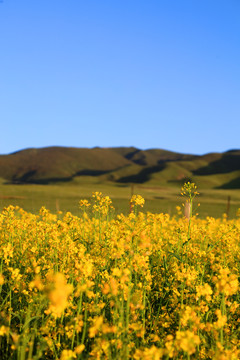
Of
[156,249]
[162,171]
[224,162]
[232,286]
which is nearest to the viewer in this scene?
[232,286]

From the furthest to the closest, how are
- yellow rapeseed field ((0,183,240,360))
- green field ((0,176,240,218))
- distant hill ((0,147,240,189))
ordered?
distant hill ((0,147,240,189)), green field ((0,176,240,218)), yellow rapeseed field ((0,183,240,360))

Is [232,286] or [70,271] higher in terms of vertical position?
[232,286]

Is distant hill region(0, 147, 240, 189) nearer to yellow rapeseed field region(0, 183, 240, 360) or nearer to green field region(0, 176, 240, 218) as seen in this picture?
green field region(0, 176, 240, 218)

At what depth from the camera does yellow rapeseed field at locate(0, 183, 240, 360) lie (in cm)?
255

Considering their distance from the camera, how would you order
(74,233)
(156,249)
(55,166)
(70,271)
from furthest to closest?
1. (55,166)
2. (74,233)
3. (156,249)
4. (70,271)

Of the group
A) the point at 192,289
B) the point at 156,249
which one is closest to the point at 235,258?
the point at 156,249

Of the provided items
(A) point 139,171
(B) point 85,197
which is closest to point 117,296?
(B) point 85,197

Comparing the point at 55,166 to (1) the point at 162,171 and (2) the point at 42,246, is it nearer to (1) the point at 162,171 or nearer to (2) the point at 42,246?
(1) the point at 162,171

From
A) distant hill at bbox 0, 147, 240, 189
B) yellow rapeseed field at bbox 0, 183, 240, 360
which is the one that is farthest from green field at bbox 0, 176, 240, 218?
distant hill at bbox 0, 147, 240, 189

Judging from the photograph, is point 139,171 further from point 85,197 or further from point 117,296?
point 117,296

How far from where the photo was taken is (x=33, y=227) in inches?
216

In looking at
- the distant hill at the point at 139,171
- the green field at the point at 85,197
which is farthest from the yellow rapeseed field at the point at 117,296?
the distant hill at the point at 139,171

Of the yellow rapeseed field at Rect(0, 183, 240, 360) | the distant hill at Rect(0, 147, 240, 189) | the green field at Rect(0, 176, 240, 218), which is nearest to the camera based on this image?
the yellow rapeseed field at Rect(0, 183, 240, 360)

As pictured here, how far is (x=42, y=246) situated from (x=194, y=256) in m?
2.41
